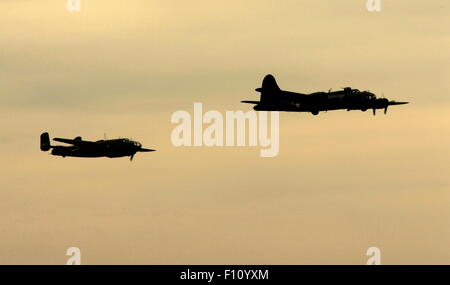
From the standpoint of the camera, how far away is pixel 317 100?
179000 mm

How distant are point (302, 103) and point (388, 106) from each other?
13582 mm

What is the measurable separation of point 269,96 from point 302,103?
533cm

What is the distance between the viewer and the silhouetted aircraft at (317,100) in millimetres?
178875

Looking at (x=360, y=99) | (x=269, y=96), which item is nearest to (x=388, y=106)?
(x=360, y=99)

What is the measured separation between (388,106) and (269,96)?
18.8 meters

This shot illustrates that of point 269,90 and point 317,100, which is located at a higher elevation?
point 269,90

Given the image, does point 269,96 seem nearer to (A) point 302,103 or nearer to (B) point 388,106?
(A) point 302,103

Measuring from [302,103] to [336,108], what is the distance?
18.4 ft

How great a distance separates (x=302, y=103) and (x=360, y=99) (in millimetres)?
9130

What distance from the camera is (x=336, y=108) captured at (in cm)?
18075

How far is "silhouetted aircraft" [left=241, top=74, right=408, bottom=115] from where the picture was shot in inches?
7042

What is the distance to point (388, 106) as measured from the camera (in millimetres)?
180500

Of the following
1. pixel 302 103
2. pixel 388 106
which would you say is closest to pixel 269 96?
pixel 302 103
